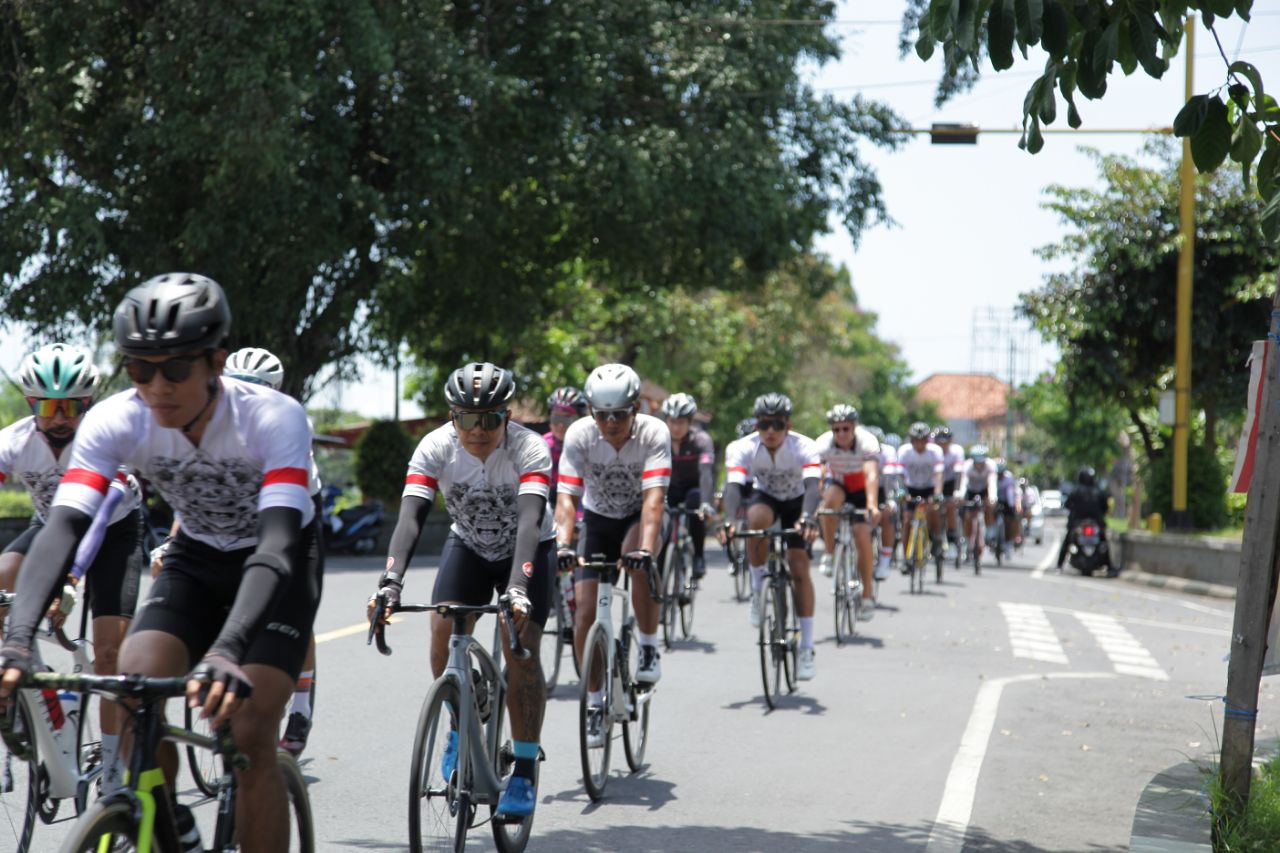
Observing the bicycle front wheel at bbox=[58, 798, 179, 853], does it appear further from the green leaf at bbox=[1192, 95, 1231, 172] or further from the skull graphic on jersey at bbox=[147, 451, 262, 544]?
the green leaf at bbox=[1192, 95, 1231, 172]

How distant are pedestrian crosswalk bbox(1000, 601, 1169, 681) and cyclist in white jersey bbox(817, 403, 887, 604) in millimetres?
1510

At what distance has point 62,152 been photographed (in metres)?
23.1

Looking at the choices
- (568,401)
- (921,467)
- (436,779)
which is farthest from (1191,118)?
(921,467)

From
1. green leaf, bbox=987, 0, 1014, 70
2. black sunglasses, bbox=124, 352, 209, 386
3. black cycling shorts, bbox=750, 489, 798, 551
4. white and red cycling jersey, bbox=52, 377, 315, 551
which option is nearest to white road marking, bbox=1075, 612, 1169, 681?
black cycling shorts, bbox=750, 489, 798, 551

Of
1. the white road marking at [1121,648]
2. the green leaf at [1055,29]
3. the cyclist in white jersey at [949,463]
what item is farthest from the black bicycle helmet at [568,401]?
the cyclist in white jersey at [949,463]

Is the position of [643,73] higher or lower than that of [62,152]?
higher

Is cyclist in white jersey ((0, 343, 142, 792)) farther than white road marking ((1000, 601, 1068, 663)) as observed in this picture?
No

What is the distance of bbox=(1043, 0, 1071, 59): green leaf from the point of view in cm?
518

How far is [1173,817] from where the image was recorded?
20.9 ft

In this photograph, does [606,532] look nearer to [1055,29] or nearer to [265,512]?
[1055,29]

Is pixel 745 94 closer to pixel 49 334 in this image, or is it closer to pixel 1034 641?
pixel 49 334

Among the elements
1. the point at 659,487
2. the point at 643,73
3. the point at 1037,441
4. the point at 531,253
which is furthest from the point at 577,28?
the point at 1037,441

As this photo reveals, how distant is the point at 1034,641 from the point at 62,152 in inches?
607

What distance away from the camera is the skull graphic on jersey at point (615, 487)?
8789mm
